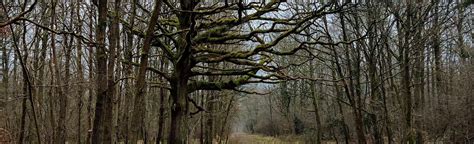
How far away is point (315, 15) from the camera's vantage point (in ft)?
35.8

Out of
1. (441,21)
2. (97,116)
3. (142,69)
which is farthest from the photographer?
(441,21)

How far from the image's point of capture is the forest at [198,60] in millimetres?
8125

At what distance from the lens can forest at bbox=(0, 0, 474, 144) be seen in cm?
812

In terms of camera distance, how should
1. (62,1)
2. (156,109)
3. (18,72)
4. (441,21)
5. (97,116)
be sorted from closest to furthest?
(97,116), (62,1), (441,21), (18,72), (156,109)

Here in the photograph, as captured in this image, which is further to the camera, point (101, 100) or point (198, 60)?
point (198, 60)

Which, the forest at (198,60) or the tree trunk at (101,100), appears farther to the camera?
the forest at (198,60)

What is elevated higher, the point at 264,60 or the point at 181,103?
the point at 264,60

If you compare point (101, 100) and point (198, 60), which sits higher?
point (198, 60)

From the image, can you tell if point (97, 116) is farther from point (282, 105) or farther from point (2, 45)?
point (282, 105)

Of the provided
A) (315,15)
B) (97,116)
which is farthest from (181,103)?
(97,116)

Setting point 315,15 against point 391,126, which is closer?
point 315,15

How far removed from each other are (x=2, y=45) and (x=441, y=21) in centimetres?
1786

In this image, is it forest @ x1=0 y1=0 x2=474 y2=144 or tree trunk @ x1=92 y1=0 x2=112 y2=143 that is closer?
tree trunk @ x1=92 y1=0 x2=112 y2=143

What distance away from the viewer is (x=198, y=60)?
11625 millimetres
